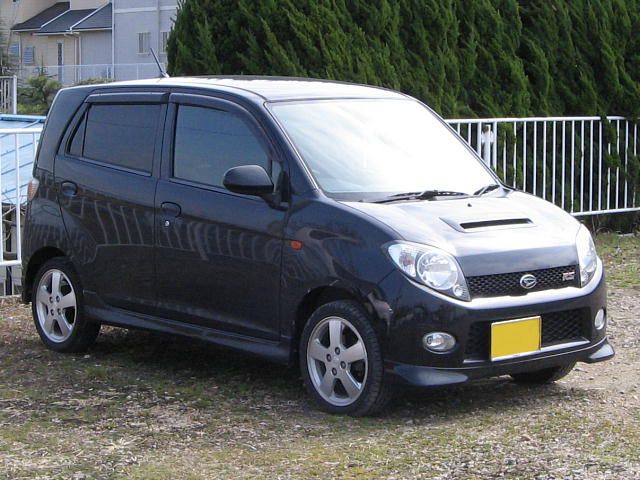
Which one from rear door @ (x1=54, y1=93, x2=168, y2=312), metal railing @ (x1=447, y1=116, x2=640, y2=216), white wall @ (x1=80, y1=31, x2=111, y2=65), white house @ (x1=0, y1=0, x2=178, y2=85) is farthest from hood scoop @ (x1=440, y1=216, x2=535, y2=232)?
white wall @ (x1=80, y1=31, x2=111, y2=65)

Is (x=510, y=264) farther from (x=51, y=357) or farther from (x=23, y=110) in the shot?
(x=23, y=110)

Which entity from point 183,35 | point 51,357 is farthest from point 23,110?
point 51,357

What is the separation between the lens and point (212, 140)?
7.43 m

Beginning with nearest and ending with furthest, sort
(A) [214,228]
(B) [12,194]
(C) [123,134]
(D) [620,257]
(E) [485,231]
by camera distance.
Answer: (E) [485,231] < (A) [214,228] < (C) [123,134] < (D) [620,257] < (B) [12,194]

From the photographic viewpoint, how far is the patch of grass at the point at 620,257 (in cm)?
1134

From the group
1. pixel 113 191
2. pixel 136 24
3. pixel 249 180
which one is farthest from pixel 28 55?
pixel 249 180

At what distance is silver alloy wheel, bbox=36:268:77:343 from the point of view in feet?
27.1

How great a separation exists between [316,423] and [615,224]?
363 inches

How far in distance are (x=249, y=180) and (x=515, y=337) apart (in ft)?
5.51

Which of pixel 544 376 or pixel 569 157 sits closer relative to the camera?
pixel 544 376

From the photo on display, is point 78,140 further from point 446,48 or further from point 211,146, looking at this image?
point 446,48

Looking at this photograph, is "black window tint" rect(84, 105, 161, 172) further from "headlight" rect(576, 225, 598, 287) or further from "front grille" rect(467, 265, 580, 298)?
"headlight" rect(576, 225, 598, 287)

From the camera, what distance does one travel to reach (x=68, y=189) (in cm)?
819

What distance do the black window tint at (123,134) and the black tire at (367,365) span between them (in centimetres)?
179
